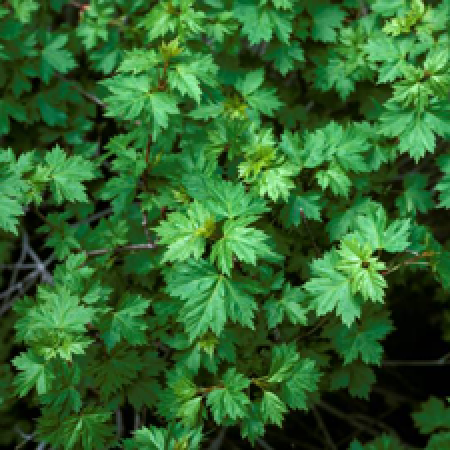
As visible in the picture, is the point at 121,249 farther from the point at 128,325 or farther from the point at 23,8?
the point at 23,8

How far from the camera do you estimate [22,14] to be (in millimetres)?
3223

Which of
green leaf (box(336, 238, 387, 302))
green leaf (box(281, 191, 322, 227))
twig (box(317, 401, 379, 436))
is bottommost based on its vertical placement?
twig (box(317, 401, 379, 436))

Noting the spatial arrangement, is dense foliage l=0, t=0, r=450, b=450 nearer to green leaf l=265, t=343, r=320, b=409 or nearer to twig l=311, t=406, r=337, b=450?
green leaf l=265, t=343, r=320, b=409

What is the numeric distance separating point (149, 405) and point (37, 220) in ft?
6.25

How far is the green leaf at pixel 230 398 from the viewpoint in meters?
2.42

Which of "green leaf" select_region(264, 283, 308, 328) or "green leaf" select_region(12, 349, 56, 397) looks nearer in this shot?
"green leaf" select_region(12, 349, 56, 397)

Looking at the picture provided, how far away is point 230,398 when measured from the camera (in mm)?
2459

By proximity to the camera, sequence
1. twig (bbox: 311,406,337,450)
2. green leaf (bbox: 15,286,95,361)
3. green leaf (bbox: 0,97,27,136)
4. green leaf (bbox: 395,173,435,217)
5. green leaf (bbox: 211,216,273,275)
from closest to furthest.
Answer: green leaf (bbox: 211,216,273,275) < green leaf (bbox: 15,286,95,361) < green leaf (bbox: 395,173,435,217) < green leaf (bbox: 0,97,27,136) < twig (bbox: 311,406,337,450)

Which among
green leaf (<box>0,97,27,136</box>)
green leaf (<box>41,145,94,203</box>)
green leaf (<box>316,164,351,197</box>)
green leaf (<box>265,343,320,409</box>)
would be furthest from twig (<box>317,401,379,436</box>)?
green leaf (<box>0,97,27,136</box>)

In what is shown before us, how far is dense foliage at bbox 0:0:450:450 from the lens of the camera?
8.04ft

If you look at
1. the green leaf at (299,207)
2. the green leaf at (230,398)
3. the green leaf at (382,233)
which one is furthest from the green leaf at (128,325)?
the green leaf at (382,233)

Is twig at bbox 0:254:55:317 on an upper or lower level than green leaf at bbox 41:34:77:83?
lower

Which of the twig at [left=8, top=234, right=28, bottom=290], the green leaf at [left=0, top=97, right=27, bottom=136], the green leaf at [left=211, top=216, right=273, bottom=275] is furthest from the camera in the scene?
the twig at [left=8, top=234, right=28, bottom=290]

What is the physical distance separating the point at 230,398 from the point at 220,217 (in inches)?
30.0
